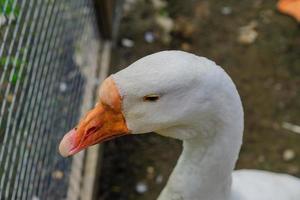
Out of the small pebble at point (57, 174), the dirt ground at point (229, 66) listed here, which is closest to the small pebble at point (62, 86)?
the small pebble at point (57, 174)

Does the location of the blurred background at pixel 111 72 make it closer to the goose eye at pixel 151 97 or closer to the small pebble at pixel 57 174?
the small pebble at pixel 57 174

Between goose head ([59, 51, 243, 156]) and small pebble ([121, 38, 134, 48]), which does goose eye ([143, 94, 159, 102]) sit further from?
small pebble ([121, 38, 134, 48])

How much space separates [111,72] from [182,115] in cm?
172

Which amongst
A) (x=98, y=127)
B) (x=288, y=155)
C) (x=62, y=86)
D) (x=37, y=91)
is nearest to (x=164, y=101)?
(x=98, y=127)

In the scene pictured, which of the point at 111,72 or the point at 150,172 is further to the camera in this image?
the point at 111,72

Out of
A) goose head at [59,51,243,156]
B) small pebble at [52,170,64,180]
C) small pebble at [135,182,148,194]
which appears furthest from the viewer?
small pebble at [135,182,148,194]

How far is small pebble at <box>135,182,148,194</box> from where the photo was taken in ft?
9.78

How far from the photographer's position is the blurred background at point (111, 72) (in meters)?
2.27

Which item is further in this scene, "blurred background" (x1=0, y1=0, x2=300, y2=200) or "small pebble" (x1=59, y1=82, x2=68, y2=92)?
"small pebble" (x1=59, y1=82, x2=68, y2=92)

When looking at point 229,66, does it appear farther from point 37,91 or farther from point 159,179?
point 37,91

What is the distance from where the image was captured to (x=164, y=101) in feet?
5.24

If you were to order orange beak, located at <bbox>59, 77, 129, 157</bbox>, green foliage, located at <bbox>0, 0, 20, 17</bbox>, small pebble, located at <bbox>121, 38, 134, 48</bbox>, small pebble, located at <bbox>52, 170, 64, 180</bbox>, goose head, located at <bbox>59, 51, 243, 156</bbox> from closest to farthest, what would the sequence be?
goose head, located at <bbox>59, 51, 243, 156</bbox> → orange beak, located at <bbox>59, 77, 129, 157</bbox> → green foliage, located at <bbox>0, 0, 20, 17</bbox> → small pebble, located at <bbox>52, 170, 64, 180</bbox> → small pebble, located at <bbox>121, 38, 134, 48</bbox>

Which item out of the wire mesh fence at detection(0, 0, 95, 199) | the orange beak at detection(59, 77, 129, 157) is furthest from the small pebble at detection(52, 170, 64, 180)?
the orange beak at detection(59, 77, 129, 157)

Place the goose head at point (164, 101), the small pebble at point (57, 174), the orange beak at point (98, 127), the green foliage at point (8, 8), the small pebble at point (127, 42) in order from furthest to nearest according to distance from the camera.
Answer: the small pebble at point (127, 42)
the small pebble at point (57, 174)
the green foliage at point (8, 8)
the orange beak at point (98, 127)
the goose head at point (164, 101)
